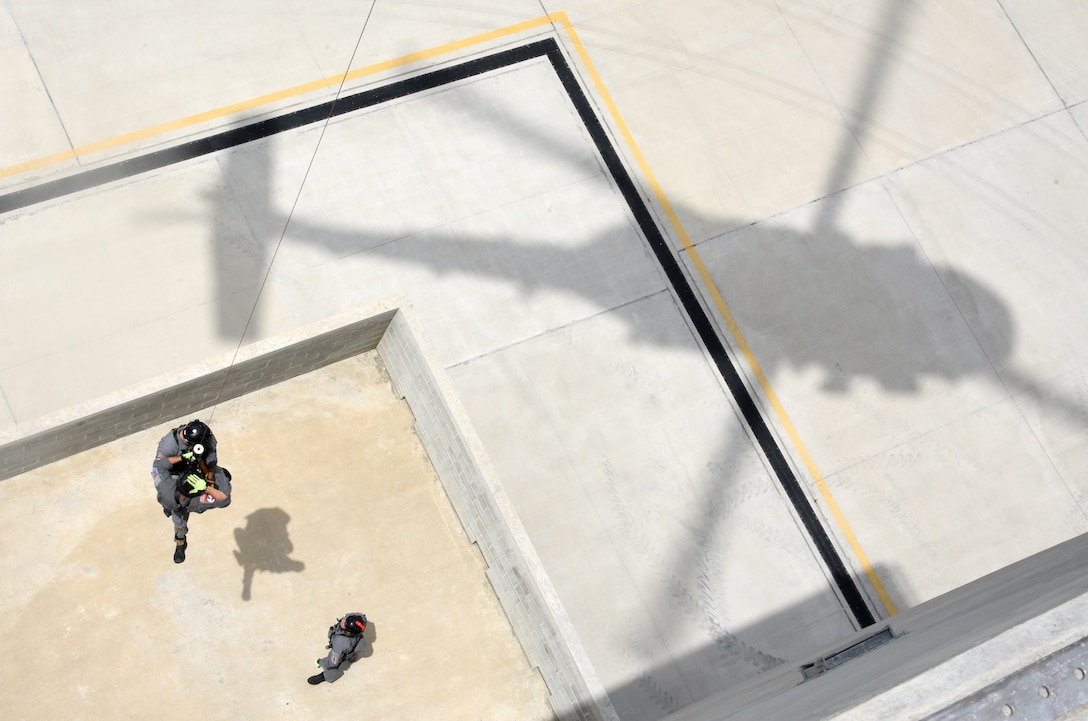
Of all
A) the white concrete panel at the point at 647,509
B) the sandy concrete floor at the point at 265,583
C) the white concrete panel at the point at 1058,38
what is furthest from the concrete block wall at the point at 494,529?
the white concrete panel at the point at 1058,38

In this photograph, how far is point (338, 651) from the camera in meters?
9.93

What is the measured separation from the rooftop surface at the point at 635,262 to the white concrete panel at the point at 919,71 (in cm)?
7

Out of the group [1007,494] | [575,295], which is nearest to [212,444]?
[575,295]

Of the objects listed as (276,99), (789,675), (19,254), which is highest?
(276,99)

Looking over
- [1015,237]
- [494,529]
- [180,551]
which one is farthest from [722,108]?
[180,551]

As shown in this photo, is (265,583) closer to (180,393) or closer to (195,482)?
(195,482)

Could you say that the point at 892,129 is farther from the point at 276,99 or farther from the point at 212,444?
the point at 212,444

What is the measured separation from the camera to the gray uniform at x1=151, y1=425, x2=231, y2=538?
359 inches

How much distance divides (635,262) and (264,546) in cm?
570

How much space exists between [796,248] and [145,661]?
30.3 ft

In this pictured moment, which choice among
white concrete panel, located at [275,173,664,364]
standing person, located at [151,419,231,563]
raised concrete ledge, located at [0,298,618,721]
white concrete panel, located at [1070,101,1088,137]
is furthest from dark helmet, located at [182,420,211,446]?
white concrete panel, located at [1070,101,1088,137]

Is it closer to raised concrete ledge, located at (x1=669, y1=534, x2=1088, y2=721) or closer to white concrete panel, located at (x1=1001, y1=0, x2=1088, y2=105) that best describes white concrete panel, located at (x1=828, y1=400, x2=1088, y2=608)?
raised concrete ledge, located at (x1=669, y1=534, x2=1088, y2=721)

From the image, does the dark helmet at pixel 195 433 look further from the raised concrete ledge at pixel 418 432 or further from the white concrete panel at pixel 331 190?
the white concrete panel at pixel 331 190

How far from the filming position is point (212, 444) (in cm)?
912
